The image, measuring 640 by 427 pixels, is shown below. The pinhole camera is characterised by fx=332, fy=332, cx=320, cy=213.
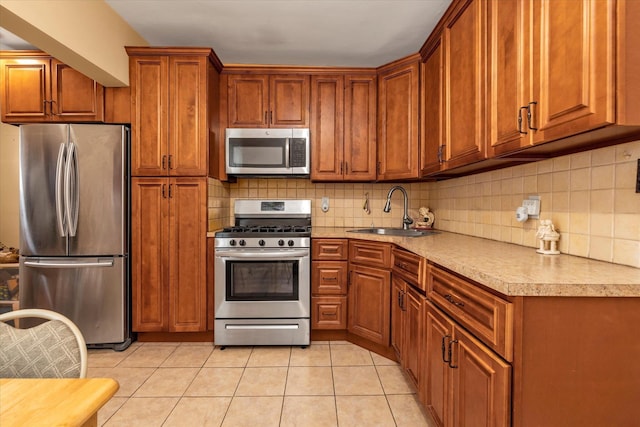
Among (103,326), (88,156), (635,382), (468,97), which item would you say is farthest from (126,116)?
(635,382)

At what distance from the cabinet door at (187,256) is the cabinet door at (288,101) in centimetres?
88

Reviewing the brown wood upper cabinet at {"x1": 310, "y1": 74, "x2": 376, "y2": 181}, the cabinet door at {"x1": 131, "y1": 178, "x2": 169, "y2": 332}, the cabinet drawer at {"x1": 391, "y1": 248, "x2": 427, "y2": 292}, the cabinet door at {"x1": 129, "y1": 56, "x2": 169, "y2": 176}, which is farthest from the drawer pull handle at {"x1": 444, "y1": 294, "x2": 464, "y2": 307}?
the cabinet door at {"x1": 129, "y1": 56, "x2": 169, "y2": 176}

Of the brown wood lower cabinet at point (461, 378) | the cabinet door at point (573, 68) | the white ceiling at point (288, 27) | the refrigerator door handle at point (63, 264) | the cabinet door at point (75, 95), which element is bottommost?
the brown wood lower cabinet at point (461, 378)

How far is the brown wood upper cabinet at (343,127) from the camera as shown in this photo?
2.96m

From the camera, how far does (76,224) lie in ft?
8.18

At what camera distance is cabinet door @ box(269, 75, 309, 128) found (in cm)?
295

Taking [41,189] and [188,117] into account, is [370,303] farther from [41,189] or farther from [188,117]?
[41,189]

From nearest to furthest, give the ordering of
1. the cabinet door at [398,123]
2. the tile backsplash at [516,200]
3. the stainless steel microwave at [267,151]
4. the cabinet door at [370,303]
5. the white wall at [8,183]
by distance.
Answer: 1. the tile backsplash at [516,200]
2. the cabinet door at [370,303]
3. the cabinet door at [398,123]
4. the stainless steel microwave at [267,151]
5. the white wall at [8,183]

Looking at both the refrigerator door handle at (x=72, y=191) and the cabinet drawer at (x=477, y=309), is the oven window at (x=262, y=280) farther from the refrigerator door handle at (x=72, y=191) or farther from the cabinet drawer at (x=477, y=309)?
the cabinet drawer at (x=477, y=309)

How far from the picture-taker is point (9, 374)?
92 cm

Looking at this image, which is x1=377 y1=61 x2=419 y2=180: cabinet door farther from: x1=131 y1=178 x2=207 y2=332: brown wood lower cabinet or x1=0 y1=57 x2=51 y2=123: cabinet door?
x1=0 y1=57 x2=51 y2=123: cabinet door

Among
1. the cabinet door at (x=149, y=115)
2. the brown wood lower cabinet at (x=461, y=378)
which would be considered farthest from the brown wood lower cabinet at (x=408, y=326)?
the cabinet door at (x=149, y=115)

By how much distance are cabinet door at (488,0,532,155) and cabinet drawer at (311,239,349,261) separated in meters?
1.43

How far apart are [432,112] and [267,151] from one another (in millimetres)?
1385
